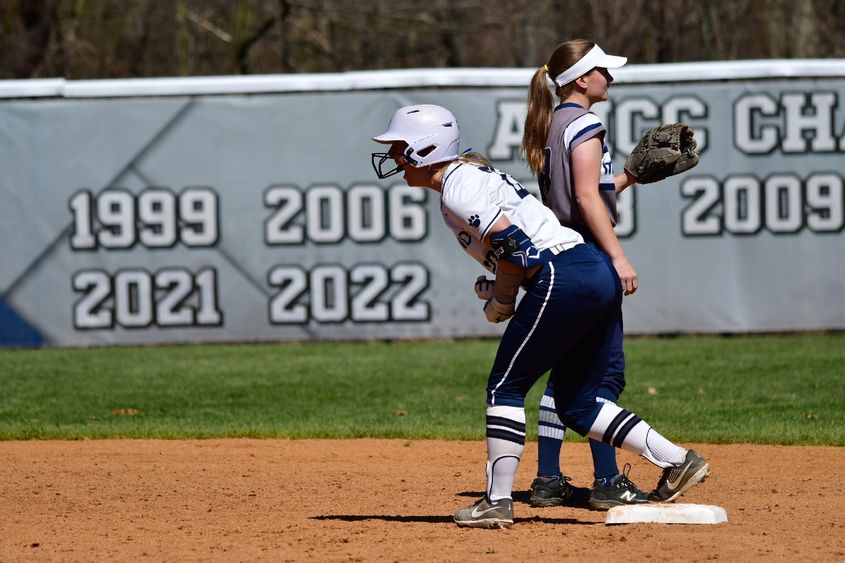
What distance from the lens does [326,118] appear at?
1244cm

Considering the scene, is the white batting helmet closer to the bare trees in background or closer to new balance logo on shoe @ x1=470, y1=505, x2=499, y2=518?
new balance logo on shoe @ x1=470, y1=505, x2=499, y2=518

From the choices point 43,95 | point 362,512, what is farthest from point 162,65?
point 362,512

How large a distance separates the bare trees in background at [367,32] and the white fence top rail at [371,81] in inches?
306

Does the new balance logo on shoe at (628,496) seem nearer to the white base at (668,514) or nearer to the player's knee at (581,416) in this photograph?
the white base at (668,514)

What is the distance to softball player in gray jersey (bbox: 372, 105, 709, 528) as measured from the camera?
4.73 m

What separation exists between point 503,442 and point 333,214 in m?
7.70

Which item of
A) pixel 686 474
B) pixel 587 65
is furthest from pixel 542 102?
pixel 686 474

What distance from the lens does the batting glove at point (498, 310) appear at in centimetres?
488

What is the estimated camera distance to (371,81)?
12406 mm

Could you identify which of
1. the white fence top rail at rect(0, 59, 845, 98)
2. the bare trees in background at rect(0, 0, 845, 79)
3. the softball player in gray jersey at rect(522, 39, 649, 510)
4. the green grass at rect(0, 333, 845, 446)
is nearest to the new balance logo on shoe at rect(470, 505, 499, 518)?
the softball player in gray jersey at rect(522, 39, 649, 510)

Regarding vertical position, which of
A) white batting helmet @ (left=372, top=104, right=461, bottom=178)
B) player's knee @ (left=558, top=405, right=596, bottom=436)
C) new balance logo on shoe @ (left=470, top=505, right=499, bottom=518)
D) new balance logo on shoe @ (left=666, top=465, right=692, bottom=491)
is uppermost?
white batting helmet @ (left=372, top=104, right=461, bottom=178)

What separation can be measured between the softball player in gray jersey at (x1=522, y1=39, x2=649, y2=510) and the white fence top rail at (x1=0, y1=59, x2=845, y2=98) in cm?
708

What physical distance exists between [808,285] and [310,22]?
13.6 metres

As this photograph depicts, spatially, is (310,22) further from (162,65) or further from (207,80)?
(207,80)
